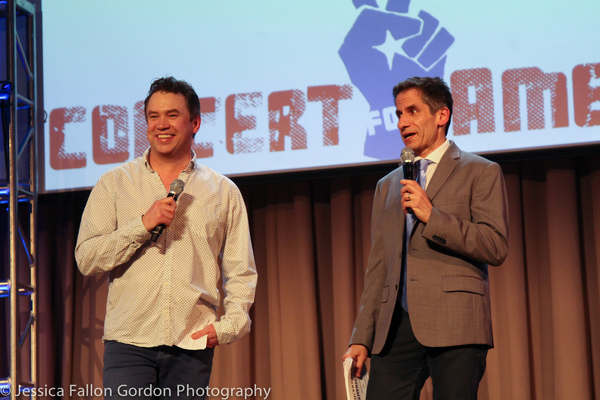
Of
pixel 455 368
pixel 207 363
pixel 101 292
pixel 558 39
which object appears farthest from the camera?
Answer: pixel 101 292

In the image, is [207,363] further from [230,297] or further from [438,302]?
[438,302]

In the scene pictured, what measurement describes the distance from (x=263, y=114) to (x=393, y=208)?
1.57m

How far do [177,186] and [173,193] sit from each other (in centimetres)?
3

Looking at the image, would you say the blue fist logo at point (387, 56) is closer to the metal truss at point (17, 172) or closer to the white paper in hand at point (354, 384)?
the white paper in hand at point (354, 384)

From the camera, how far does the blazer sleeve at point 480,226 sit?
1.74 metres

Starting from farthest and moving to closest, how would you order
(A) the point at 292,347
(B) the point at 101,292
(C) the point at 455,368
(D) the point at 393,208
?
(B) the point at 101,292 < (A) the point at 292,347 < (D) the point at 393,208 < (C) the point at 455,368

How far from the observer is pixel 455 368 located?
68.3 inches

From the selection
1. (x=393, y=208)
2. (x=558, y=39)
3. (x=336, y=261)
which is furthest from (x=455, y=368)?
(x=558, y=39)

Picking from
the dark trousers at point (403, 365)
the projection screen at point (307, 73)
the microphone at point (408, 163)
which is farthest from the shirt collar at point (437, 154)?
the projection screen at point (307, 73)

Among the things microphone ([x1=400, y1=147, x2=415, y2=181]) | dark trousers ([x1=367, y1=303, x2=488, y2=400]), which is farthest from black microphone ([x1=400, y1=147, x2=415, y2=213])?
dark trousers ([x1=367, y1=303, x2=488, y2=400])

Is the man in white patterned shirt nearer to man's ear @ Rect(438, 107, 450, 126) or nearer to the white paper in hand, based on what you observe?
the white paper in hand

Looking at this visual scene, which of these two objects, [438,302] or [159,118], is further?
[159,118]

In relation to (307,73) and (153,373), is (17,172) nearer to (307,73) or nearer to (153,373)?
(307,73)

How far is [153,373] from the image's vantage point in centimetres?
181
